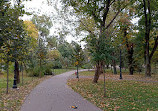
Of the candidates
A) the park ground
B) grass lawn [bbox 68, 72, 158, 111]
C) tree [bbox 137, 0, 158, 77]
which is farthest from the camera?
tree [bbox 137, 0, 158, 77]

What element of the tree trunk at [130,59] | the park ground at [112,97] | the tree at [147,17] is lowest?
the park ground at [112,97]

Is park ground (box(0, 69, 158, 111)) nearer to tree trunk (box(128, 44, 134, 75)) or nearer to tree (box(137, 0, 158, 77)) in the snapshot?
tree (box(137, 0, 158, 77))

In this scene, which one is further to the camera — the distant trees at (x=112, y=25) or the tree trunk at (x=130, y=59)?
the tree trunk at (x=130, y=59)

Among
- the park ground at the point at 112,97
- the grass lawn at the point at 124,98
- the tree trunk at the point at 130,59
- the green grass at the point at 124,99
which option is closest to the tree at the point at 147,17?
the tree trunk at the point at 130,59

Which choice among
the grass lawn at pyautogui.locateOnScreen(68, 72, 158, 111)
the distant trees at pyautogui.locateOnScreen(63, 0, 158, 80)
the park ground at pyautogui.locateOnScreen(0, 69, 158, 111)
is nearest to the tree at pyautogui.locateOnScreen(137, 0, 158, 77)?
the distant trees at pyautogui.locateOnScreen(63, 0, 158, 80)

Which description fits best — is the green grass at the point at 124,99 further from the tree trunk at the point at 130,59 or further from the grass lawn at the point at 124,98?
the tree trunk at the point at 130,59

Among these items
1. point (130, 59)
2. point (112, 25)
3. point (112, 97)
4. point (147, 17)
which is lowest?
point (112, 97)

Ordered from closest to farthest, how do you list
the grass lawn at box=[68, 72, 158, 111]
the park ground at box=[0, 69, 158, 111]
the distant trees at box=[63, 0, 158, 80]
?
the grass lawn at box=[68, 72, 158, 111] < the park ground at box=[0, 69, 158, 111] < the distant trees at box=[63, 0, 158, 80]

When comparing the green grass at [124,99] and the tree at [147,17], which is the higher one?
→ the tree at [147,17]

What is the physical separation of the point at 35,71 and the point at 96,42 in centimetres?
1548

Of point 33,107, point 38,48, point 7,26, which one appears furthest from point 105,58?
point 38,48

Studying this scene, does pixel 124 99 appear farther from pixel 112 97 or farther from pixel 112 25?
pixel 112 25

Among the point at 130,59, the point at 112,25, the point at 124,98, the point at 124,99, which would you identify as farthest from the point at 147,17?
the point at 124,99

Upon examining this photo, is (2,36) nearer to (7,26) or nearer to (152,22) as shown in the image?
(7,26)
